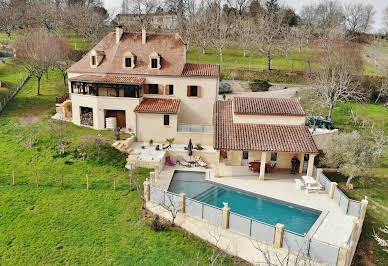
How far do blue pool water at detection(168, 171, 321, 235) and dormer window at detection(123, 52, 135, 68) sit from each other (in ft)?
47.4

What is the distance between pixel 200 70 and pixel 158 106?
6.26 meters

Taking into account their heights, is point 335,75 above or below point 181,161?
above

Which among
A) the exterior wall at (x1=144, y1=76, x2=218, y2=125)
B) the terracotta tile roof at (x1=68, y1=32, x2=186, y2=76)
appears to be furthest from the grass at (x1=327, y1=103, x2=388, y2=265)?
the terracotta tile roof at (x1=68, y1=32, x2=186, y2=76)

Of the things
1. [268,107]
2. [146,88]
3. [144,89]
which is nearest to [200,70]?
[146,88]

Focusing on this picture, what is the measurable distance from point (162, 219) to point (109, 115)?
58.7 feet

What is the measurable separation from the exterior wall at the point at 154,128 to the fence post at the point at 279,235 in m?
17.5

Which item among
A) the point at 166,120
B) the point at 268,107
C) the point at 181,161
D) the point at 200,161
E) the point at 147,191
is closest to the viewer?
the point at 147,191

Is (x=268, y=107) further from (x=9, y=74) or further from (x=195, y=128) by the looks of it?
(x=9, y=74)

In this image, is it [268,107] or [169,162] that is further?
[169,162]

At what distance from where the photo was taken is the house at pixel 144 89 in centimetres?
3331

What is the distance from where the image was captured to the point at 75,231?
20.0 meters

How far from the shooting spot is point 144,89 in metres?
36.1

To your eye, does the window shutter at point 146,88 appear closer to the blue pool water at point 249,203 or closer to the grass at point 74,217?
the grass at point 74,217

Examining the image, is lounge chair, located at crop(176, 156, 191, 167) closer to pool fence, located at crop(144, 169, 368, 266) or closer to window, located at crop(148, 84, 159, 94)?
pool fence, located at crop(144, 169, 368, 266)
